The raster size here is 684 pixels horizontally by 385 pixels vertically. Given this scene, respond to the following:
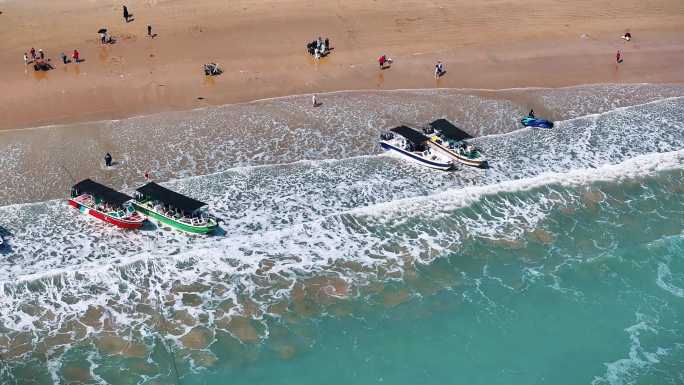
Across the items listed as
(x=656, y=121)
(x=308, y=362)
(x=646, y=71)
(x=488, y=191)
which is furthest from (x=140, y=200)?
(x=646, y=71)

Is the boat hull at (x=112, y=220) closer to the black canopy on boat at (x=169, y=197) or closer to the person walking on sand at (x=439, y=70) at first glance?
the black canopy on boat at (x=169, y=197)

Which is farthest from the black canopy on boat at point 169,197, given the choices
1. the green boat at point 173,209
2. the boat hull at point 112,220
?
the boat hull at point 112,220

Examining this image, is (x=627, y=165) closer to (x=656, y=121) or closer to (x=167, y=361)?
(x=656, y=121)

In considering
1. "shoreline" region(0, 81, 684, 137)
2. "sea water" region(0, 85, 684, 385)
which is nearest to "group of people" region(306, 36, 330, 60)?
"shoreline" region(0, 81, 684, 137)

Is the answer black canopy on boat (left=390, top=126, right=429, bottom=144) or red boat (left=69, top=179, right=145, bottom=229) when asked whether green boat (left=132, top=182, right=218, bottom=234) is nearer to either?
red boat (left=69, top=179, right=145, bottom=229)

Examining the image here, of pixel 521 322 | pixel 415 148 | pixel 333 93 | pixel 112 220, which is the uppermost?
pixel 333 93

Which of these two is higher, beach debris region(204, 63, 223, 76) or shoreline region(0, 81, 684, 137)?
beach debris region(204, 63, 223, 76)

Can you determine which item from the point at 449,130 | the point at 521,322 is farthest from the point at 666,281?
the point at 449,130

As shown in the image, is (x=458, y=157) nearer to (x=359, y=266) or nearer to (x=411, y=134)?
(x=411, y=134)
